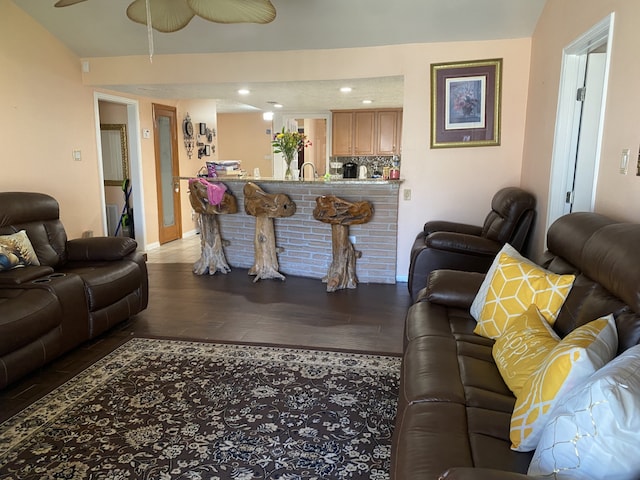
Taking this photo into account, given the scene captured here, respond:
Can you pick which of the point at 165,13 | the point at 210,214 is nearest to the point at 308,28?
the point at 165,13

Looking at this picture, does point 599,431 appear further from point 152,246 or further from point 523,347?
point 152,246

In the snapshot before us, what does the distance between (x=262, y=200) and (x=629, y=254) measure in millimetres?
3642

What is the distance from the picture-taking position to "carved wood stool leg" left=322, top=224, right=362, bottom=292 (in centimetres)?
453

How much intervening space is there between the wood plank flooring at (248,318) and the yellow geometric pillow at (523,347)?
4.15 feet

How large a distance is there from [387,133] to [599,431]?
7.41 meters

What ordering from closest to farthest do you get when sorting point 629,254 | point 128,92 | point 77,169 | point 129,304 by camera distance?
1. point 629,254
2. point 129,304
3. point 77,169
4. point 128,92

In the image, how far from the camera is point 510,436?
4.39 feet

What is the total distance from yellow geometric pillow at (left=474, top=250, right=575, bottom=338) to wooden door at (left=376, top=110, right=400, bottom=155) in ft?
19.8

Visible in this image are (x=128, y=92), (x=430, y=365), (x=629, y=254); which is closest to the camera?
(x=629, y=254)

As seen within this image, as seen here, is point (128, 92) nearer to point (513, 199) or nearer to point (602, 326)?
point (513, 199)

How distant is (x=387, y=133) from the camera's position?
7.98 metres

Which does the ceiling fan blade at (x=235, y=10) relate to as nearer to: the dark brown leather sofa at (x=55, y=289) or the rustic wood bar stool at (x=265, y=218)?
the dark brown leather sofa at (x=55, y=289)

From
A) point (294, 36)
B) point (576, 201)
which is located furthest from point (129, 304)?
point (576, 201)

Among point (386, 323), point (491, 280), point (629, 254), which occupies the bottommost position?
point (386, 323)
